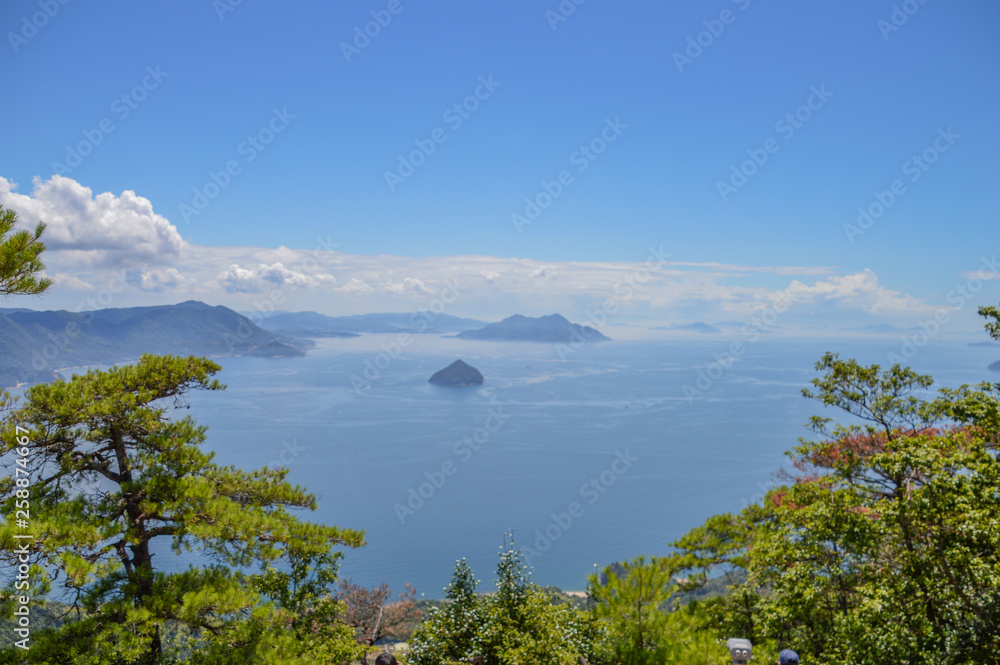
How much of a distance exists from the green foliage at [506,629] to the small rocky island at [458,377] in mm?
114025

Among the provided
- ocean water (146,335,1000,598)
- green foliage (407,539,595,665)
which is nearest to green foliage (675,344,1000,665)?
green foliage (407,539,595,665)

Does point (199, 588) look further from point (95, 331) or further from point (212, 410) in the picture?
point (95, 331)

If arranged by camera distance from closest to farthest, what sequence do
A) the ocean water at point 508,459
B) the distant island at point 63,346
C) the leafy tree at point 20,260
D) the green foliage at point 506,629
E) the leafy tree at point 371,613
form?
the leafy tree at point 20,260
the green foliage at point 506,629
the leafy tree at point 371,613
the ocean water at point 508,459
the distant island at point 63,346

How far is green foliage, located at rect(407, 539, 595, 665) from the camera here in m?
6.34

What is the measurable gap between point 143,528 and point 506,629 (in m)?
4.86

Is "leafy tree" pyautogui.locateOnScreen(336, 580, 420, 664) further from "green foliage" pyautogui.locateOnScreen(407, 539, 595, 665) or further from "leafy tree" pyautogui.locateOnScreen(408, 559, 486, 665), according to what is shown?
"green foliage" pyautogui.locateOnScreen(407, 539, 595, 665)

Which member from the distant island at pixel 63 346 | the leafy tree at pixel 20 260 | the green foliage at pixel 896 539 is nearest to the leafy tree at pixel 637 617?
the green foliage at pixel 896 539

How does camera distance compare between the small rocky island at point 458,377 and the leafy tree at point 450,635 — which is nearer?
the leafy tree at point 450,635

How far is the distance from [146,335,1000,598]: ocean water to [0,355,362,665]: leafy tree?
73.0 ft

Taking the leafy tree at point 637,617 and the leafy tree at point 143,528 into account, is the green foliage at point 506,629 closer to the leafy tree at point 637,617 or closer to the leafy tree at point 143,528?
the leafy tree at point 637,617

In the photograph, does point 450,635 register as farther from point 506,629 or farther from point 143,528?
point 143,528

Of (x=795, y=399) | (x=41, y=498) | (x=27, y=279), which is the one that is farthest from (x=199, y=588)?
(x=795, y=399)

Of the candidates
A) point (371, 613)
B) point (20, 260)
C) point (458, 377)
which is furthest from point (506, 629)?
point (458, 377)

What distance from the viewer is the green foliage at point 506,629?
6344 mm
